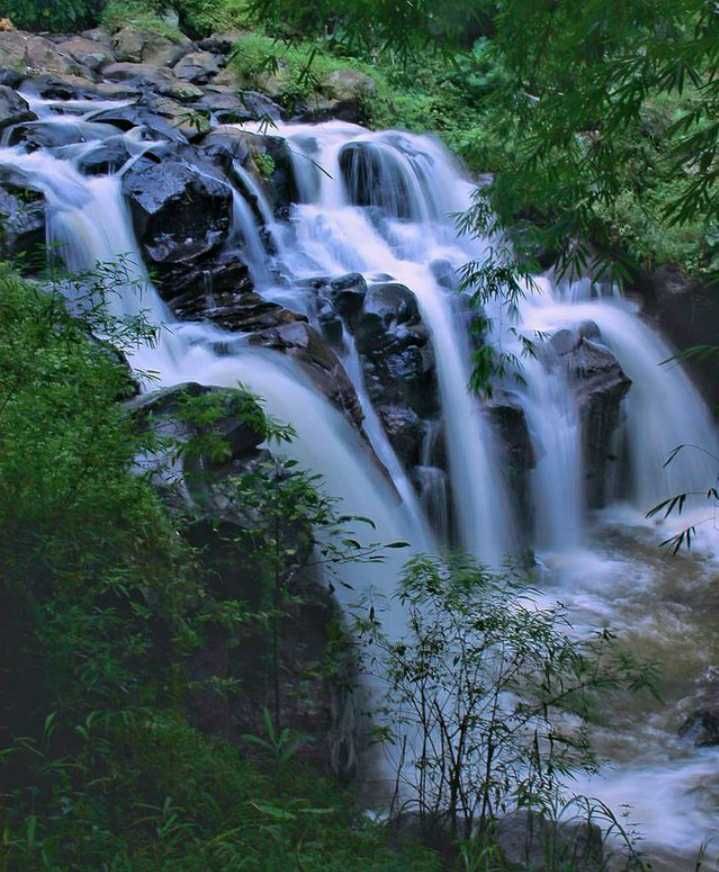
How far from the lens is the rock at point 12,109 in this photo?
9562 millimetres

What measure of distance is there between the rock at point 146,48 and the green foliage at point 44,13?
1.04 meters

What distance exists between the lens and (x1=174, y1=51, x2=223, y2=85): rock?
13477 mm

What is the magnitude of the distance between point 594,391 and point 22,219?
5.38 m

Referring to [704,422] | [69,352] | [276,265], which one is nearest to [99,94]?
[276,265]

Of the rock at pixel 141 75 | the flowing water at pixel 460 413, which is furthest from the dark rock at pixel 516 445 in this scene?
the rock at pixel 141 75

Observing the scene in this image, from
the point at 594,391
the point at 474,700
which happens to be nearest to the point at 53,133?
the point at 594,391

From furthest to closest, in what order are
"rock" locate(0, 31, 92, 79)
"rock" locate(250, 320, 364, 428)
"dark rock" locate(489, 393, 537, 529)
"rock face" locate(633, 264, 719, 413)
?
1. "rock" locate(0, 31, 92, 79)
2. "rock face" locate(633, 264, 719, 413)
3. "dark rock" locate(489, 393, 537, 529)
4. "rock" locate(250, 320, 364, 428)

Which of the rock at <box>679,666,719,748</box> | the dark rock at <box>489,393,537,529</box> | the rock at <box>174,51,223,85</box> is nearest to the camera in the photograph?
the rock at <box>679,666,719,748</box>

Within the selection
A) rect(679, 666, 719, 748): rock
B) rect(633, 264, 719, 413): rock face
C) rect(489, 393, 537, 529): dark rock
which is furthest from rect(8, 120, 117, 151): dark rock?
rect(679, 666, 719, 748): rock

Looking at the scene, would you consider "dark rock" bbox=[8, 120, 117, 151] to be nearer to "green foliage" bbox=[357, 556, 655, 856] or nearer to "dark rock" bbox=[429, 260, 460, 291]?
"dark rock" bbox=[429, 260, 460, 291]

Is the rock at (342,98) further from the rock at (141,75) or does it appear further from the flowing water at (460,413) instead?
the rock at (141,75)

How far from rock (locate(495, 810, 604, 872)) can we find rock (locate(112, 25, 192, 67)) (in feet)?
40.2

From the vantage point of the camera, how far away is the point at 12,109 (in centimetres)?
972

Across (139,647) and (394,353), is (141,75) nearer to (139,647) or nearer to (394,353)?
(394,353)
